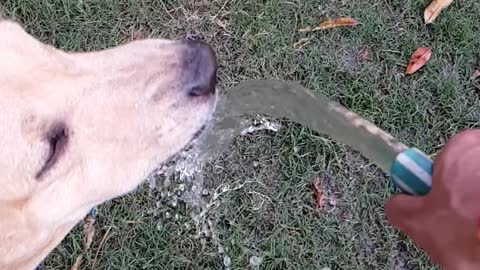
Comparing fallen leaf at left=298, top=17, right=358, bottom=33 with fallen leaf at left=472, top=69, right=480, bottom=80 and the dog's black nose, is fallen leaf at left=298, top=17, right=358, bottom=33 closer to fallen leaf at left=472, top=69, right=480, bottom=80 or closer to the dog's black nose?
fallen leaf at left=472, top=69, right=480, bottom=80

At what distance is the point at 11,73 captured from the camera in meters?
2.26

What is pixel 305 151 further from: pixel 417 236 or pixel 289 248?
pixel 417 236

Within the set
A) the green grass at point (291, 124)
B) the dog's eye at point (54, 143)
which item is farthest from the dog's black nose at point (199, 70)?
the green grass at point (291, 124)

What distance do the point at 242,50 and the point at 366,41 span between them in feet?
1.89

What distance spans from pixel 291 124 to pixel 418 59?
0.67m

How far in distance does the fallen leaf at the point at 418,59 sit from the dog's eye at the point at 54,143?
6.42 ft

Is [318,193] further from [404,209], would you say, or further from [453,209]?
[453,209]

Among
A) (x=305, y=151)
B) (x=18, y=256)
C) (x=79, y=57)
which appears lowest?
(x=305, y=151)

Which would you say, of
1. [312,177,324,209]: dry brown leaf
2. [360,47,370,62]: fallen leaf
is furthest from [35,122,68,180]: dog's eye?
[360,47,370,62]: fallen leaf

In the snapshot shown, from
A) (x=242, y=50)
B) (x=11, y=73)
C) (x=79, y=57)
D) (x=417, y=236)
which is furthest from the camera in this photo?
(x=242, y=50)

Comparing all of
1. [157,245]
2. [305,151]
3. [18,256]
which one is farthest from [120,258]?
[18,256]

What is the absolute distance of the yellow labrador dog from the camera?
7.35ft

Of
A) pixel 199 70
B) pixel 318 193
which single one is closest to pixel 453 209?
pixel 199 70

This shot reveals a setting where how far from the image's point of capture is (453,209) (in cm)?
168
